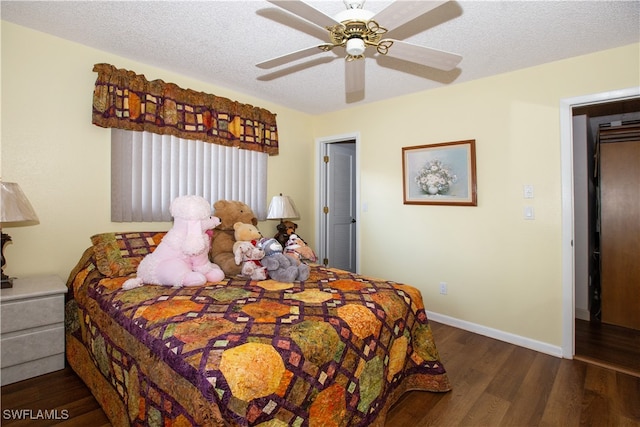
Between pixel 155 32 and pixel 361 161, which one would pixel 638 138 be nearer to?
pixel 361 161

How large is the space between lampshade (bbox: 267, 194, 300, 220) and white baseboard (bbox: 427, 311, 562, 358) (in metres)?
1.87

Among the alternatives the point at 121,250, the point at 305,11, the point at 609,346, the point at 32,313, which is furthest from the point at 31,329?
the point at 609,346

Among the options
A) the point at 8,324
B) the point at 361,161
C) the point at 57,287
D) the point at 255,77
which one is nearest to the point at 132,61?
the point at 255,77

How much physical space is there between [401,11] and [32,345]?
291 centimetres

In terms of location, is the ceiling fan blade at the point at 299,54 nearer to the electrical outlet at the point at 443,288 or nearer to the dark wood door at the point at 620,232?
the electrical outlet at the point at 443,288

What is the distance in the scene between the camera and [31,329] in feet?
6.70

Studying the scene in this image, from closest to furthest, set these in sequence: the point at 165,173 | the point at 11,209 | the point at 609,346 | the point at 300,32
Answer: the point at 11,209 < the point at 300,32 < the point at 609,346 < the point at 165,173

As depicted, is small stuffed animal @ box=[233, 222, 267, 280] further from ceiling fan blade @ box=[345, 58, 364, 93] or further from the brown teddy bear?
ceiling fan blade @ box=[345, 58, 364, 93]

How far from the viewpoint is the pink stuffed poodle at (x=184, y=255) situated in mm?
2141

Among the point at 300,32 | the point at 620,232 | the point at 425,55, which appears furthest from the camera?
the point at 620,232

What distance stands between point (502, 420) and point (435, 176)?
2.15 metres

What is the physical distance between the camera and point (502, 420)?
1.78 meters

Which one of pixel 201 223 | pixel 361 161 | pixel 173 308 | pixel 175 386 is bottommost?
pixel 175 386

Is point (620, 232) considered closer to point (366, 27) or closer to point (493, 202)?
point (493, 202)
